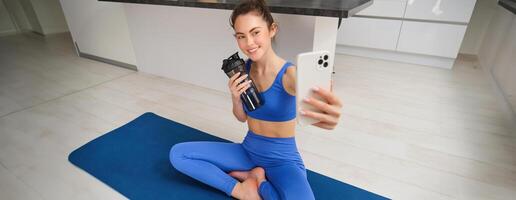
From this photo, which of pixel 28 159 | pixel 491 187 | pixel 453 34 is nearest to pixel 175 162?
pixel 28 159

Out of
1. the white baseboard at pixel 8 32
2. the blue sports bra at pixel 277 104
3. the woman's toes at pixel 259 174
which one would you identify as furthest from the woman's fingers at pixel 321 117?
the white baseboard at pixel 8 32

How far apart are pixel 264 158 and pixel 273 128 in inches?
5.0

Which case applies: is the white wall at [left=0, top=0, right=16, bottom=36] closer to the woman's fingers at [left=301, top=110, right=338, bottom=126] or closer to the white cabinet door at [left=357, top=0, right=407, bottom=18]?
the white cabinet door at [left=357, top=0, right=407, bottom=18]

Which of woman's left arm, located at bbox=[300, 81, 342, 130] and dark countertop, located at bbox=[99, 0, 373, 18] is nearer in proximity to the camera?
woman's left arm, located at bbox=[300, 81, 342, 130]

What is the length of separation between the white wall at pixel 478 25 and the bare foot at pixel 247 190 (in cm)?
277

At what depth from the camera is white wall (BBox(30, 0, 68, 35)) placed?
3.62 m

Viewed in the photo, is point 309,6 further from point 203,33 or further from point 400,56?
point 400,56

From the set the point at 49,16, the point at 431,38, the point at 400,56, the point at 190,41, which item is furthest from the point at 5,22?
the point at 431,38

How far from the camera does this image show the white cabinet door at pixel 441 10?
2.06 meters

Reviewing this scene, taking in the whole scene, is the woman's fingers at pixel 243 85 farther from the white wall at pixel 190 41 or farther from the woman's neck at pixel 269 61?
the white wall at pixel 190 41

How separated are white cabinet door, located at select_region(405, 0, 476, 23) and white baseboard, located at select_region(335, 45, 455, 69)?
35cm

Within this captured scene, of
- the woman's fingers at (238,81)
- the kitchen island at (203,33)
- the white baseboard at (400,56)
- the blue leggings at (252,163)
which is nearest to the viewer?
the woman's fingers at (238,81)

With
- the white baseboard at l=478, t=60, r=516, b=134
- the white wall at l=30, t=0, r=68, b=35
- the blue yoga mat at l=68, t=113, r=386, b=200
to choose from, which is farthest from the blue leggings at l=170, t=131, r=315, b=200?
the white wall at l=30, t=0, r=68, b=35

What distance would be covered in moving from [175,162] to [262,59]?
519mm
